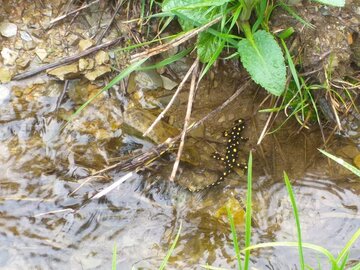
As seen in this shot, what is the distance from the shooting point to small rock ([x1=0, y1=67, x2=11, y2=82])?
363cm

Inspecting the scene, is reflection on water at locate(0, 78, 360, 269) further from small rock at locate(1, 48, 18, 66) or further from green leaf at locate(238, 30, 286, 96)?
green leaf at locate(238, 30, 286, 96)

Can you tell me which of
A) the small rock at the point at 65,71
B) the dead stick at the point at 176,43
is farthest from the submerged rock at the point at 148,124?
the dead stick at the point at 176,43

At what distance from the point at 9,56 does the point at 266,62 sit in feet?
6.01

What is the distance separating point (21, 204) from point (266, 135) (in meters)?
1.74

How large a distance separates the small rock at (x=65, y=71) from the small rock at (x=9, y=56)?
0.87 feet

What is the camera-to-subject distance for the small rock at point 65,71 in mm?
3629

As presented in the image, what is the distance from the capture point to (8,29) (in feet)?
12.0

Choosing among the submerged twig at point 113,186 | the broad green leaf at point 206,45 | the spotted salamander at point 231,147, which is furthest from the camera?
the spotted salamander at point 231,147

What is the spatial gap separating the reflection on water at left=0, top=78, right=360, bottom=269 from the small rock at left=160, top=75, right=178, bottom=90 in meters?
0.39

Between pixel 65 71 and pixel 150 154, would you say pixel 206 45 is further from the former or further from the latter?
pixel 65 71

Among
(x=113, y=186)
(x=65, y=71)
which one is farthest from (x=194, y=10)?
(x=113, y=186)

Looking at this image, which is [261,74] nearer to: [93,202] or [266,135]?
[266,135]

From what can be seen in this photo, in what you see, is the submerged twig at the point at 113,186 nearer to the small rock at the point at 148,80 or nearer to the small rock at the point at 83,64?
the small rock at the point at 148,80

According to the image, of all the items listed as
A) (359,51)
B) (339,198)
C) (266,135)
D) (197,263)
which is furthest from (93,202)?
(359,51)
